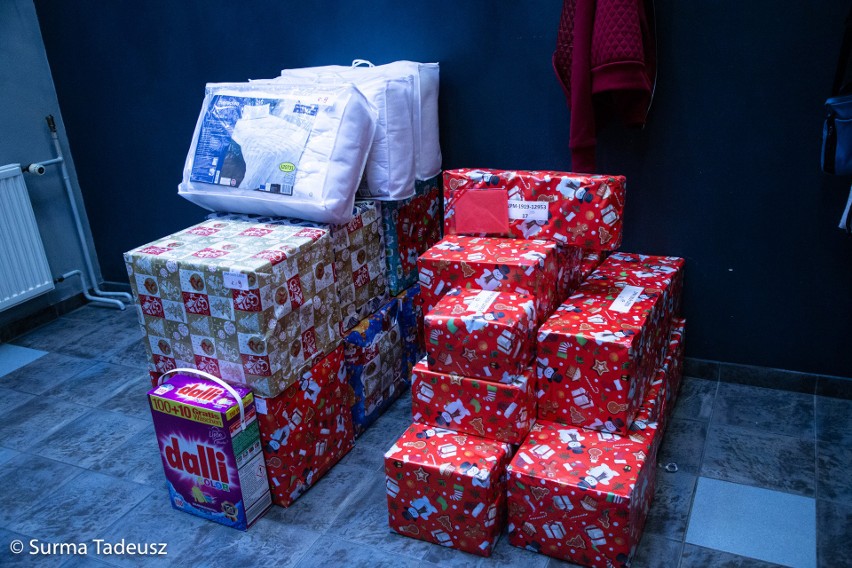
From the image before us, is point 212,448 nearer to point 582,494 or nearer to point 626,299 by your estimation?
point 582,494

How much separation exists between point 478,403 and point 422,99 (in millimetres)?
1120

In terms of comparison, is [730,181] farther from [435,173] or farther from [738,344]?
[435,173]

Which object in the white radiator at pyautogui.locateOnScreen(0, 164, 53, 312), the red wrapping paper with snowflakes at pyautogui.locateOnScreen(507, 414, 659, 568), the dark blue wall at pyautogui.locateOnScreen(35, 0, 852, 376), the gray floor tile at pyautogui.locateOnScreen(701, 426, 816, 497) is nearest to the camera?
the red wrapping paper with snowflakes at pyautogui.locateOnScreen(507, 414, 659, 568)

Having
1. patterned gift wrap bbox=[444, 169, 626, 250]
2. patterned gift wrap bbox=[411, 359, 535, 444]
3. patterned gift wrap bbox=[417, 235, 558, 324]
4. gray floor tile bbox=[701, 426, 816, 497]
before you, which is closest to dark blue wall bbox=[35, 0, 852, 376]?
gray floor tile bbox=[701, 426, 816, 497]

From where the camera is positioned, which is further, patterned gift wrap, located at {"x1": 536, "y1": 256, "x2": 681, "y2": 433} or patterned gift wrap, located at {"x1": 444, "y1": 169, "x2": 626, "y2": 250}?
patterned gift wrap, located at {"x1": 444, "y1": 169, "x2": 626, "y2": 250}

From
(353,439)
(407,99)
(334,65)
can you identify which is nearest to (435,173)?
(407,99)

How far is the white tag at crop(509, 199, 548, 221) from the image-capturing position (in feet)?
6.59

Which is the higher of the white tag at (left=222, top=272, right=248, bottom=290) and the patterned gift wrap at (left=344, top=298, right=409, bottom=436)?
the white tag at (left=222, top=272, right=248, bottom=290)

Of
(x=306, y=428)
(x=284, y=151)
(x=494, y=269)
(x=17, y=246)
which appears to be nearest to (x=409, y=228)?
(x=284, y=151)

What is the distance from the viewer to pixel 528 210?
6.66ft

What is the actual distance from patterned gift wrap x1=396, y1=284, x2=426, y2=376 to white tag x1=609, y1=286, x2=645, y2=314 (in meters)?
0.74

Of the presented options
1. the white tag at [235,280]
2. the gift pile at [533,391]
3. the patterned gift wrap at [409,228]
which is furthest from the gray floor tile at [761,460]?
the white tag at [235,280]

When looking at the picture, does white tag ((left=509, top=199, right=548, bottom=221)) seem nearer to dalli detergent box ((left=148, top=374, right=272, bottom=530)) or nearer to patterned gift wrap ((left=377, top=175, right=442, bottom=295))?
patterned gift wrap ((left=377, top=175, right=442, bottom=295))

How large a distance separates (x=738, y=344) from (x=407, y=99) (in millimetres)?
1436
